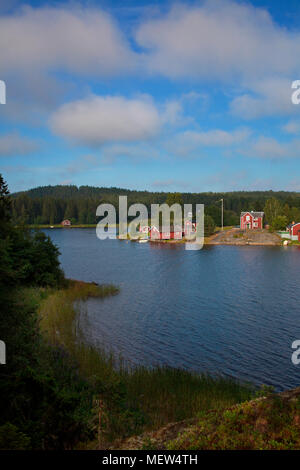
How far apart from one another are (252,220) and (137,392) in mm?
79625

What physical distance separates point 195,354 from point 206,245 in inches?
2183

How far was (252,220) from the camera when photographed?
85875mm

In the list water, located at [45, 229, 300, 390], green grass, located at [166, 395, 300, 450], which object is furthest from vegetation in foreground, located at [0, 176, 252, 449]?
water, located at [45, 229, 300, 390]

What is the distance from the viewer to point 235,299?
2656 cm

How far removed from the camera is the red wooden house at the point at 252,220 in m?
85.8

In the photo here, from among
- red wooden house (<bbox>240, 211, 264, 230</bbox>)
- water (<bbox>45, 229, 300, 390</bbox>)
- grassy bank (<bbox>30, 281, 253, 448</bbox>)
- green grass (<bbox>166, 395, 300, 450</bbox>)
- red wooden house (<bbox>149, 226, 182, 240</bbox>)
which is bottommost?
water (<bbox>45, 229, 300, 390</bbox>)

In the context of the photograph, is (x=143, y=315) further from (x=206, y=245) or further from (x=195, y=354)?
(x=206, y=245)

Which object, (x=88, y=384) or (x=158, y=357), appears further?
(x=158, y=357)

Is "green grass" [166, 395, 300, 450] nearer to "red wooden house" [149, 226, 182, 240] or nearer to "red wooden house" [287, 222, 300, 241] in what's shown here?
"red wooden house" [287, 222, 300, 241]

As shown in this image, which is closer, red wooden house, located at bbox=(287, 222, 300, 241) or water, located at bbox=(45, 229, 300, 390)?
water, located at bbox=(45, 229, 300, 390)

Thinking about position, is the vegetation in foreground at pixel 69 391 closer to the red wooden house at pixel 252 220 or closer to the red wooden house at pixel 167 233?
the red wooden house at pixel 167 233

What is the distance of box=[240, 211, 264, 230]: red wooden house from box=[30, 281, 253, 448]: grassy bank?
74429 millimetres

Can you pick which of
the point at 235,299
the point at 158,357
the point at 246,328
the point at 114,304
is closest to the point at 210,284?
the point at 235,299

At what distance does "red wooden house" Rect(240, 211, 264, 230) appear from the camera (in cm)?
8575
